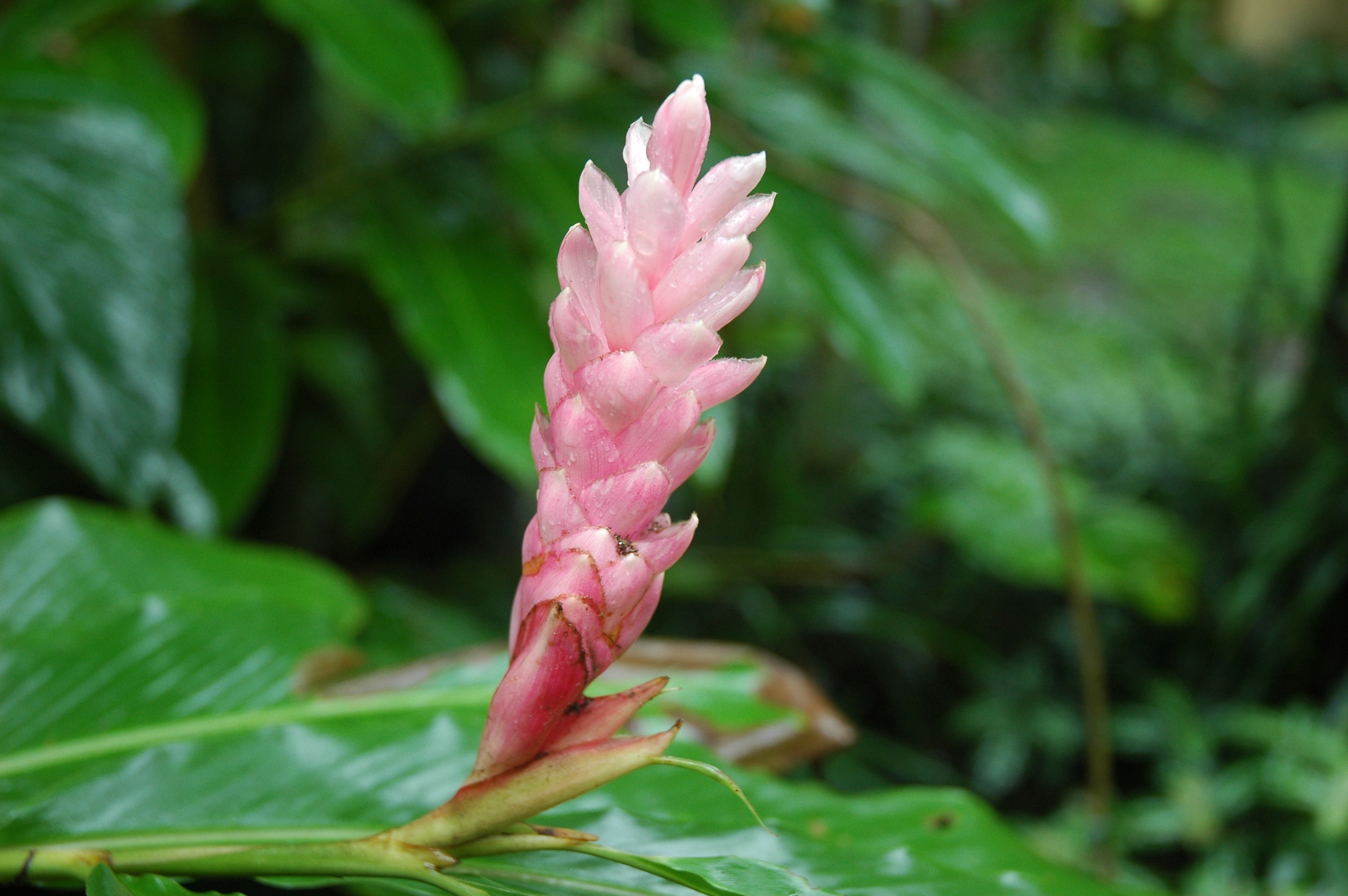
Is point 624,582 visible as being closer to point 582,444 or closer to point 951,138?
point 582,444

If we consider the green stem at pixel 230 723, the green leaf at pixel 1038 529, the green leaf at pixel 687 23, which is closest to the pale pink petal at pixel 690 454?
the green stem at pixel 230 723

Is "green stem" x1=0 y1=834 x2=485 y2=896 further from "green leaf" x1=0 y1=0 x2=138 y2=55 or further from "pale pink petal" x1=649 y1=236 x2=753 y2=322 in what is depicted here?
"green leaf" x1=0 y1=0 x2=138 y2=55

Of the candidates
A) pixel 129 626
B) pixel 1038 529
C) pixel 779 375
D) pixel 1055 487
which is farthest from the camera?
pixel 779 375

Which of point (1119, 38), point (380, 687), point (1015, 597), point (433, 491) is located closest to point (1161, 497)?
point (1015, 597)

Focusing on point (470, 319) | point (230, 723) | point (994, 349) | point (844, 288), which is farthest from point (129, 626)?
point (994, 349)

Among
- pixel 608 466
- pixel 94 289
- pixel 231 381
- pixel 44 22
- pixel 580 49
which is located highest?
pixel 580 49

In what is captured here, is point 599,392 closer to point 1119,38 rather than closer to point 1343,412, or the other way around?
point 1343,412
